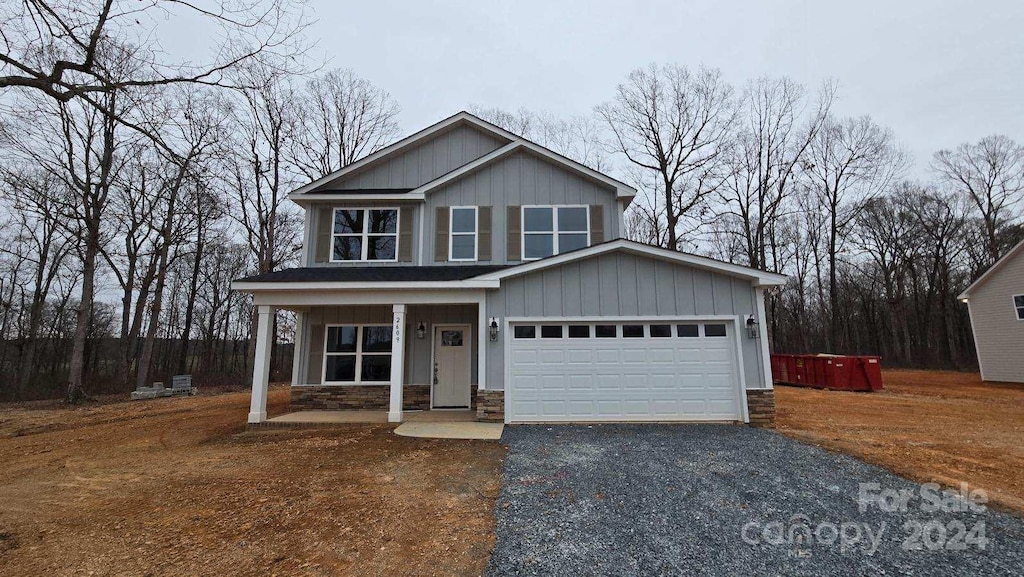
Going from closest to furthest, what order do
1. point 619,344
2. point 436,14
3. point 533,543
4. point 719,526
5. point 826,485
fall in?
point 533,543 → point 719,526 → point 826,485 → point 436,14 → point 619,344

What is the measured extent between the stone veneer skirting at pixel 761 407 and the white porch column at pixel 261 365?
9.22m

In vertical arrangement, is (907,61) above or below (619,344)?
above

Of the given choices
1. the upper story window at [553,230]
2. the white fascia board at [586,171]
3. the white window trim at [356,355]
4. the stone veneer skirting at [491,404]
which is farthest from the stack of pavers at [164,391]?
the white fascia board at [586,171]

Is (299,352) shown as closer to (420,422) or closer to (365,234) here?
(365,234)

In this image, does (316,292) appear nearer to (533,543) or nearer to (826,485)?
(533,543)

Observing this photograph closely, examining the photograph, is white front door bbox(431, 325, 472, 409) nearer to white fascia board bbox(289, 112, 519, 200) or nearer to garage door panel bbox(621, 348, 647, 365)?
garage door panel bbox(621, 348, 647, 365)

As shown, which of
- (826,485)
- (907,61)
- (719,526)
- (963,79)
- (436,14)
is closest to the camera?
(719,526)

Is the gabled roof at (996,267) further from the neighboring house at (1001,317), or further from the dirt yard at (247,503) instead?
the dirt yard at (247,503)

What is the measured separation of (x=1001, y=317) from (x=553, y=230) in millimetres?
17307

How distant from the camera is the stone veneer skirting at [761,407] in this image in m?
7.74

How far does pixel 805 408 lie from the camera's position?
10.0 metres

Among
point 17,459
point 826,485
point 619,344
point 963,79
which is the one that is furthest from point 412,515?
point 963,79

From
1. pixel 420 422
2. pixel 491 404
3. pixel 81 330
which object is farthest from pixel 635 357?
pixel 81 330

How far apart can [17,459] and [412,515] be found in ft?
22.3
